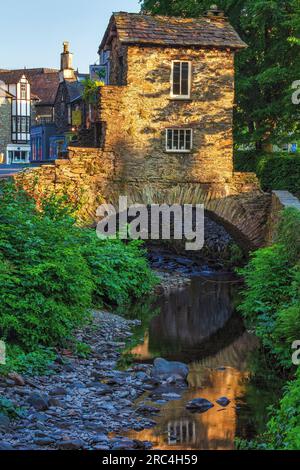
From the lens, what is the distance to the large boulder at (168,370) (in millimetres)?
12966

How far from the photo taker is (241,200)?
24953 millimetres

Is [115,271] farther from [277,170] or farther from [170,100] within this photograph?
[277,170]

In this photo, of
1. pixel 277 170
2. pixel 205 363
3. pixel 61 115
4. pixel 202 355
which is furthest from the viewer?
pixel 61 115

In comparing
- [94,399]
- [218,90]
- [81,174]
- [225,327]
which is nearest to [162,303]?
[225,327]

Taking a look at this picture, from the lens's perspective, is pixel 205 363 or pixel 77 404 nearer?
pixel 77 404

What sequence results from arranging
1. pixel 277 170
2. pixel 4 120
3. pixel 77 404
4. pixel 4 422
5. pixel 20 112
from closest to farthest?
pixel 4 422 → pixel 77 404 → pixel 277 170 → pixel 4 120 → pixel 20 112

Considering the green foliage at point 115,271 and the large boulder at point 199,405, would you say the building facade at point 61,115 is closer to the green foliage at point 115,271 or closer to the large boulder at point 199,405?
the green foliage at point 115,271

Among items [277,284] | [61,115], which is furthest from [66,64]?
[277,284]

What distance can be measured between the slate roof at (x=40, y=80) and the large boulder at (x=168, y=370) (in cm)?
5240

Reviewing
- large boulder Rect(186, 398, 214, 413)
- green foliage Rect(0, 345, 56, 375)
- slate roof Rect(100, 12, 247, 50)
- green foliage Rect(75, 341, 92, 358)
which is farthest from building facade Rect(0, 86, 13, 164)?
large boulder Rect(186, 398, 214, 413)

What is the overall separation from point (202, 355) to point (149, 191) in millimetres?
9772

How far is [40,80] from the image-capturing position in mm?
67250

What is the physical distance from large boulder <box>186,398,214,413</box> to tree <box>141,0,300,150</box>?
17095 mm

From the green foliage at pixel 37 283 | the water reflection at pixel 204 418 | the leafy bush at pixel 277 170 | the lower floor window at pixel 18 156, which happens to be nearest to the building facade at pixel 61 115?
the lower floor window at pixel 18 156
